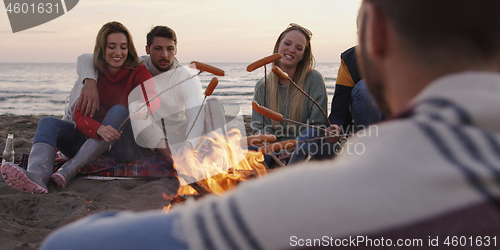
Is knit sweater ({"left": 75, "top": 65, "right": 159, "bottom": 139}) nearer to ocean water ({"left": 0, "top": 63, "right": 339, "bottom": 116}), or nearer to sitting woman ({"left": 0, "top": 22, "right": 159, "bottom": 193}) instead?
sitting woman ({"left": 0, "top": 22, "right": 159, "bottom": 193})

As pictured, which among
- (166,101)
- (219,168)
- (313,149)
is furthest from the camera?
(166,101)

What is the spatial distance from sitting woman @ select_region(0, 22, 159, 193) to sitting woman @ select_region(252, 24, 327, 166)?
124cm

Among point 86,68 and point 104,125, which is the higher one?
point 86,68

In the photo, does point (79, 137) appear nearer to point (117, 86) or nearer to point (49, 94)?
point (117, 86)

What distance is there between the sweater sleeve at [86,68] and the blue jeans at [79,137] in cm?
46

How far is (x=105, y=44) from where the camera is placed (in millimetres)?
3352

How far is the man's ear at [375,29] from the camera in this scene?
1.66ft

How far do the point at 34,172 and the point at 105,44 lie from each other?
55.9 inches

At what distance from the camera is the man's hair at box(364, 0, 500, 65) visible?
45cm

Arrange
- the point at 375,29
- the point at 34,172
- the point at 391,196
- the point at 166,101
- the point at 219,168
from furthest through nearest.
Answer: the point at 166,101, the point at 34,172, the point at 219,168, the point at 375,29, the point at 391,196

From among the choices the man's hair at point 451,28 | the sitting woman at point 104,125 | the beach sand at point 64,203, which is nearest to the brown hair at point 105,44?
the sitting woman at point 104,125

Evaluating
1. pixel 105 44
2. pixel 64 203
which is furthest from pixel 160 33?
pixel 64 203

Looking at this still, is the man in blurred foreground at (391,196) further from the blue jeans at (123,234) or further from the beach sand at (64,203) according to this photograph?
the beach sand at (64,203)

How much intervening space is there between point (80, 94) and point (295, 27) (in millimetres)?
2355
